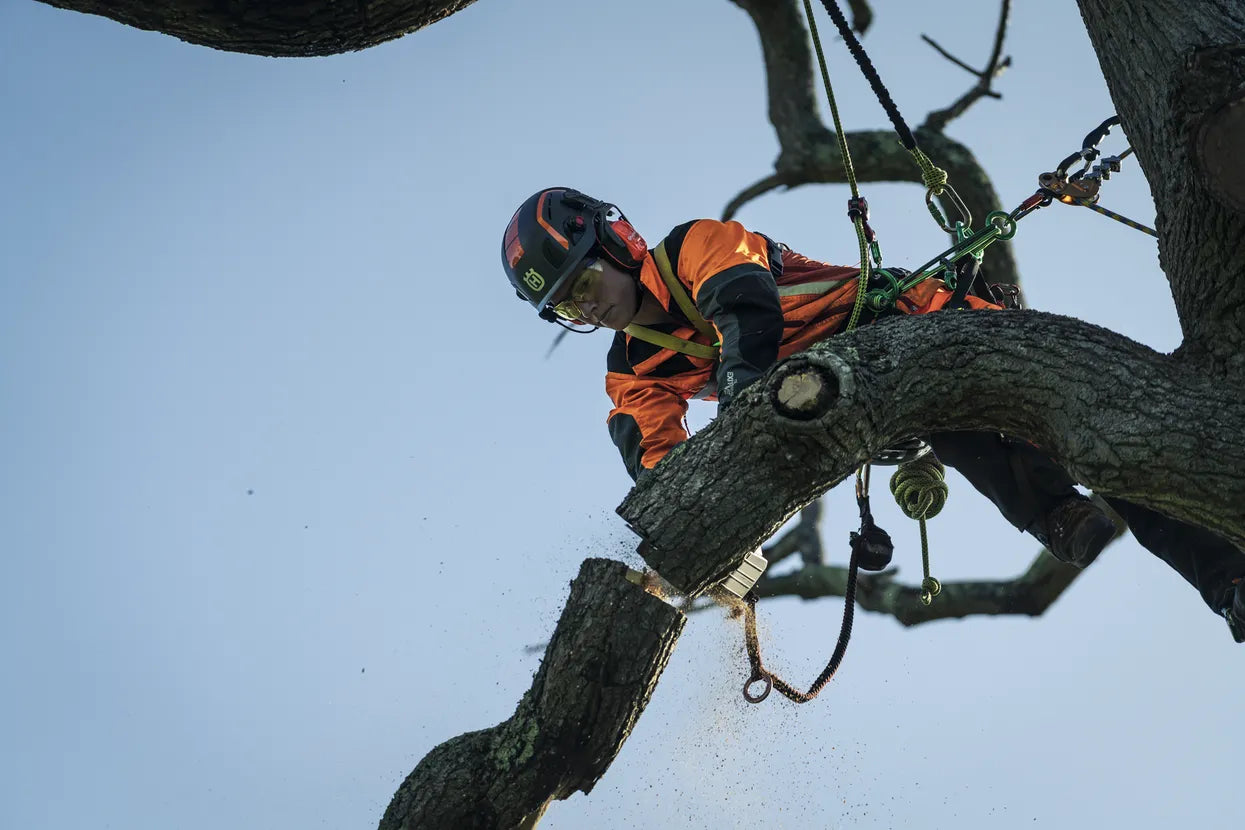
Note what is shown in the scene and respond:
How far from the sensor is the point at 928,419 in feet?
11.2

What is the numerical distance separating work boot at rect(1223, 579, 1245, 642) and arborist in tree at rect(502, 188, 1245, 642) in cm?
2

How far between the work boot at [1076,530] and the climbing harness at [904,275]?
1.41 feet

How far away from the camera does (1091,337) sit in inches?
132

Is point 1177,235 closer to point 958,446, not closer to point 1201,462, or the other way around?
point 1201,462

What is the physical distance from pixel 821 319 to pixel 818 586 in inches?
151

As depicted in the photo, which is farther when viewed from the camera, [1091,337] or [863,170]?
[863,170]

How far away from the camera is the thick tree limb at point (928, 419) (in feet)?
10.4

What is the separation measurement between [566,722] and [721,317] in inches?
62.2

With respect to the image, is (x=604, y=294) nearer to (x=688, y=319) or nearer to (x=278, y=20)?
(x=688, y=319)

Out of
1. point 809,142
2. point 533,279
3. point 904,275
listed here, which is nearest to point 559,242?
point 533,279

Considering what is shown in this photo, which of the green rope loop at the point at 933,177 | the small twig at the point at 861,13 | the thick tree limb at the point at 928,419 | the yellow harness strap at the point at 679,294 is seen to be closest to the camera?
the thick tree limb at the point at 928,419

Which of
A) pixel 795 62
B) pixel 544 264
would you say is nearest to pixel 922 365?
pixel 544 264

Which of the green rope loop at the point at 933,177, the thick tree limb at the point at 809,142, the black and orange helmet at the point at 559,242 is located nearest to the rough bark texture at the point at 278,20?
the black and orange helmet at the point at 559,242

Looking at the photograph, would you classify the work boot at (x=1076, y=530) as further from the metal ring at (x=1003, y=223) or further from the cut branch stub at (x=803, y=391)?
the cut branch stub at (x=803, y=391)
